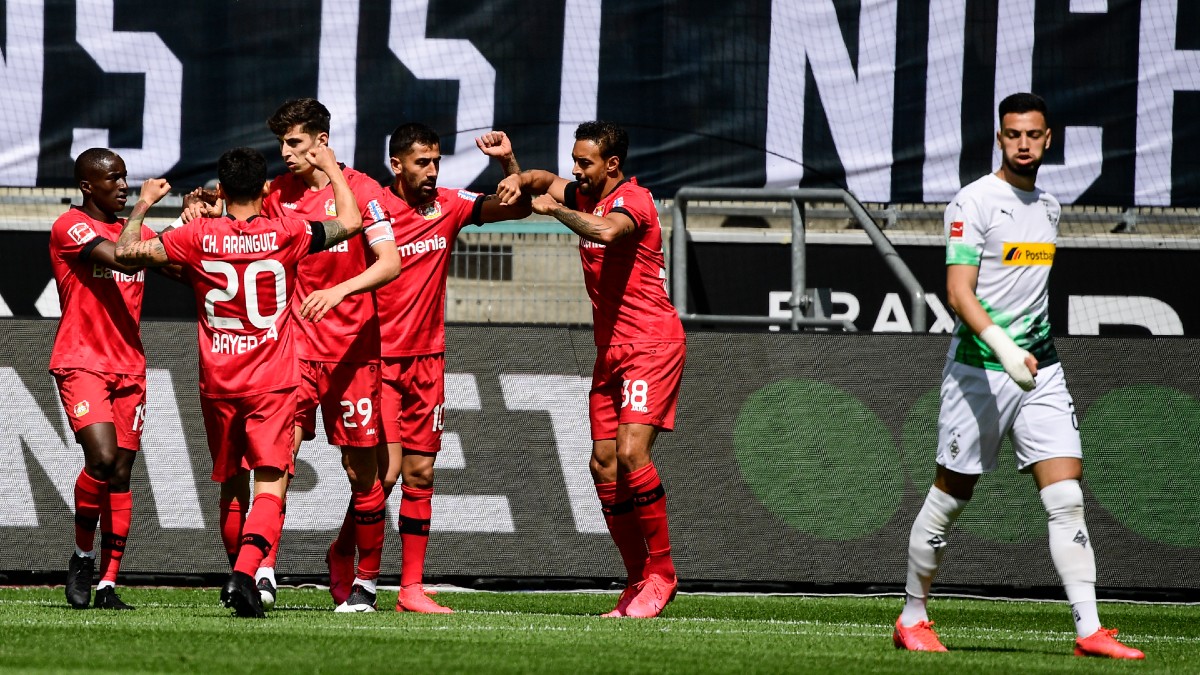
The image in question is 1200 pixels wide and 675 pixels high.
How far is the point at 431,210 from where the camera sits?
7895 millimetres

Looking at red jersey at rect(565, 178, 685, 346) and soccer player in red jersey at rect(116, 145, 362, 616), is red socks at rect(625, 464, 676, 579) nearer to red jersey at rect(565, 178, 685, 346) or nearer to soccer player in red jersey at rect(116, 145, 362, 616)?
red jersey at rect(565, 178, 685, 346)

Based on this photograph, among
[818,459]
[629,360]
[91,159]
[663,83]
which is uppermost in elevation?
[663,83]

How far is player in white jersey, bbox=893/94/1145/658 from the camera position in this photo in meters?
5.81

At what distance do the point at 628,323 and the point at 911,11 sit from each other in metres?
5.48

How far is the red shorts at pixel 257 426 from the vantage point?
6602mm

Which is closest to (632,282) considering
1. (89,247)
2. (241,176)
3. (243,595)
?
(241,176)

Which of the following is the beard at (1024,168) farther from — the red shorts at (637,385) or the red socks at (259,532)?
the red socks at (259,532)

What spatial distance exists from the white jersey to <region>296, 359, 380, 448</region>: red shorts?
298 centimetres

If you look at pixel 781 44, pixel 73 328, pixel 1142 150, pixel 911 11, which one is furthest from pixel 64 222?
pixel 1142 150

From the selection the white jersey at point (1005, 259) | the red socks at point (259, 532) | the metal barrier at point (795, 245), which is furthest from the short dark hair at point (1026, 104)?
the metal barrier at point (795, 245)

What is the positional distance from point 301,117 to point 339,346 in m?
1.13

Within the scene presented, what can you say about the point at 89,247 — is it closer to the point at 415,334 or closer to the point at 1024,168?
the point at 415,334

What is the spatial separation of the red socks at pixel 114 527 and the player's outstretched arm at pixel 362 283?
5.48 feet

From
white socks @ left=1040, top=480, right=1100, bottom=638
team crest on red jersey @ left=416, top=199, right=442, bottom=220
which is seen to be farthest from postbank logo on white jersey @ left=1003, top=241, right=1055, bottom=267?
team crest on red jersey @ left=416, top=199, right=442, bottom=220
